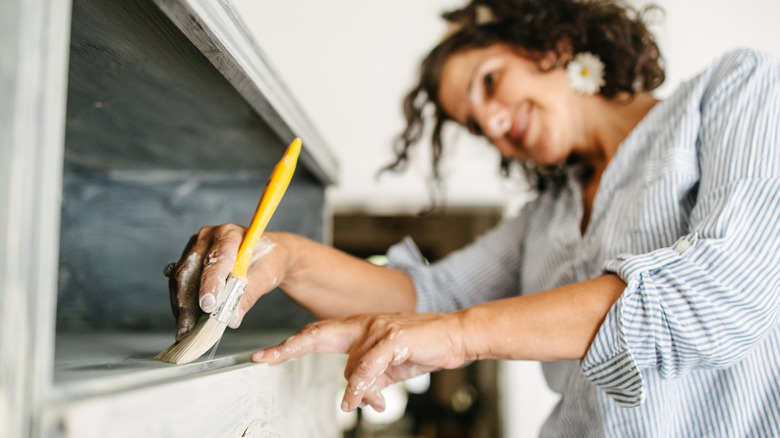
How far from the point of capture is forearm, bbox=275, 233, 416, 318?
0.76 m

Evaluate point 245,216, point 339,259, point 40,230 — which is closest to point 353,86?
point 245,216

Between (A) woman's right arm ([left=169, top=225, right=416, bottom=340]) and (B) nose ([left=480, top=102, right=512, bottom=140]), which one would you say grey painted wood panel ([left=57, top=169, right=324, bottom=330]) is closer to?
(A) woman's right arm ([left=169, top=225, right=416, bottom=340])

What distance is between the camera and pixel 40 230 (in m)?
0.25

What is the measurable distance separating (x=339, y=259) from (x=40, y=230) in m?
0.60

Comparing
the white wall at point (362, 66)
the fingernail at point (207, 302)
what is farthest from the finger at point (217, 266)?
the white wall at point (362, 66)

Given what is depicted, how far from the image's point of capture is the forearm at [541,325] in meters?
0.58

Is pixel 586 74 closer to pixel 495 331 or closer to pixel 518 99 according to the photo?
pixel 518 99

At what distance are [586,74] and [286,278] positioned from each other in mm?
705

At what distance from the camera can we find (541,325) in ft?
1.89

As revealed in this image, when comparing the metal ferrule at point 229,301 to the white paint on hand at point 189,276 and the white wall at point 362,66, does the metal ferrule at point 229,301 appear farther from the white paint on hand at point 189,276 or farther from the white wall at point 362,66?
the white wall at point 362,66

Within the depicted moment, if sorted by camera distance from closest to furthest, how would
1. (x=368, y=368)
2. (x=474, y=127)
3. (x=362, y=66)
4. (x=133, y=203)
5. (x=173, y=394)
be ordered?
(x=173, y=394) < (x=368, y=368) < (x=133, y=203) < (x=474, y=127) < (x=362, y=66)

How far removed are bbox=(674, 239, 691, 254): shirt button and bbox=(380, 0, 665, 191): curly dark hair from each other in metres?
0.52

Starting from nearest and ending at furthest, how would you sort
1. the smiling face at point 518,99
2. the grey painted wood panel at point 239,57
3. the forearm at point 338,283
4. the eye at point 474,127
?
the grey painted wood panel at point 239,57, the forearm at point 338,283, the smiling face at point 518,99, the eye at point 474,127

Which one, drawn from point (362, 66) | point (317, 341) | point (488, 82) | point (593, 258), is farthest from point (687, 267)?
point (362, 66)
